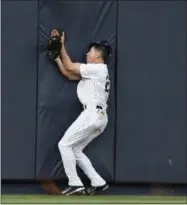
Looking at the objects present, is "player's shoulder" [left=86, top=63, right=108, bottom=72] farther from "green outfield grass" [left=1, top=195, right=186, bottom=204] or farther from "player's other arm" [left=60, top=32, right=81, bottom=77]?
"green outfield grass" [left=1, top=195, right=186, bottom=204]

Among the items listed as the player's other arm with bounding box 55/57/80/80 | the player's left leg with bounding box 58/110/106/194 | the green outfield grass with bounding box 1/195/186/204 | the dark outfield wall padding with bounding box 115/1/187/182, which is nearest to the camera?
the green outfield grass with bounding box 1/195/186/204

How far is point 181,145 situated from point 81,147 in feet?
→ 4.25

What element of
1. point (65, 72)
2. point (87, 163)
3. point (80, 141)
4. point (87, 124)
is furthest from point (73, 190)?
point (65, 72)

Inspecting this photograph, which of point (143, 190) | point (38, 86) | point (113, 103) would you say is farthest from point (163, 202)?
point (38, 86)

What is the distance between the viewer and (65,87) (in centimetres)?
997

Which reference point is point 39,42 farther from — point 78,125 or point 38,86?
point 78,125

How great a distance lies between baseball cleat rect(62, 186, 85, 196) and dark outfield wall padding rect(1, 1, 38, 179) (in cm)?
54

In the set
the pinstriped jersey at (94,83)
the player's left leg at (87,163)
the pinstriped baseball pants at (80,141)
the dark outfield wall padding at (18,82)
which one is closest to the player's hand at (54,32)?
the dark outfield wall padding at (18,82)

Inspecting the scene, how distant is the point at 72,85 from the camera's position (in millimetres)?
9969

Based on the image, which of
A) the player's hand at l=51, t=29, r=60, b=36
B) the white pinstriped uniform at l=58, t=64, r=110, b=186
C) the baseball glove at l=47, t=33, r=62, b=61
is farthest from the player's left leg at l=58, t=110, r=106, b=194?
the player's hand at l=51, t=29, r=60, b=36

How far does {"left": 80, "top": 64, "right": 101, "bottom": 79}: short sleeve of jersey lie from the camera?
9.70 m

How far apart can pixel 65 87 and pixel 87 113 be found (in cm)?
50

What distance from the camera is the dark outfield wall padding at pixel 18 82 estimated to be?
390 inches

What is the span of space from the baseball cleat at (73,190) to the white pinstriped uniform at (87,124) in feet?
0.21
